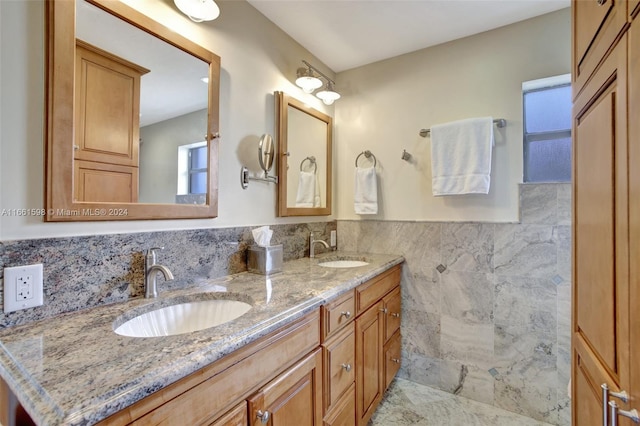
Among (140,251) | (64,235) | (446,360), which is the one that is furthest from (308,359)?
(446,360)

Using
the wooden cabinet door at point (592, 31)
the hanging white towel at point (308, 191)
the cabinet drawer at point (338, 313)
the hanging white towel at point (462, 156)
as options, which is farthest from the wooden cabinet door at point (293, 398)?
the hanging white towel at point (462, 156)

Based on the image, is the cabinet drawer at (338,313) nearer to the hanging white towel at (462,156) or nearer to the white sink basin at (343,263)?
the white sink basin at (343,263)

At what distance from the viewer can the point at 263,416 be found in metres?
0.89

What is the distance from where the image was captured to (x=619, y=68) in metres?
0.60

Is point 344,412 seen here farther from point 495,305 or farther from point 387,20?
point 387,20

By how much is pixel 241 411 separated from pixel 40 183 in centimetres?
91

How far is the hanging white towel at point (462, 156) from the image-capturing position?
1.81m

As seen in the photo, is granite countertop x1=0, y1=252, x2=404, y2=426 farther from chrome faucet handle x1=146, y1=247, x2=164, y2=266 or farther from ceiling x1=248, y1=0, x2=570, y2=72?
ceiling x1=248, y1=0, x2=570, y2=72

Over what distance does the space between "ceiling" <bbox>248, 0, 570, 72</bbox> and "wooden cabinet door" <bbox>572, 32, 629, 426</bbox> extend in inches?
47.0

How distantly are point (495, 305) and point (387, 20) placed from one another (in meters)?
1.90

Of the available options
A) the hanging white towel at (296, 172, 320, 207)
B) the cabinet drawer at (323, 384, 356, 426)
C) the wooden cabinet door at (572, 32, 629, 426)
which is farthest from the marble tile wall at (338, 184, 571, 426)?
the wooden cabinet door at (572, 32, 629, 426)

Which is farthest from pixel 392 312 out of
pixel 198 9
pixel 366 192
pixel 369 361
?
pixel 198 9

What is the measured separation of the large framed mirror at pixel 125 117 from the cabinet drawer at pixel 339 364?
826 millimetres

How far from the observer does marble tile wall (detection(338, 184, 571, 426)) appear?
1.70 m
